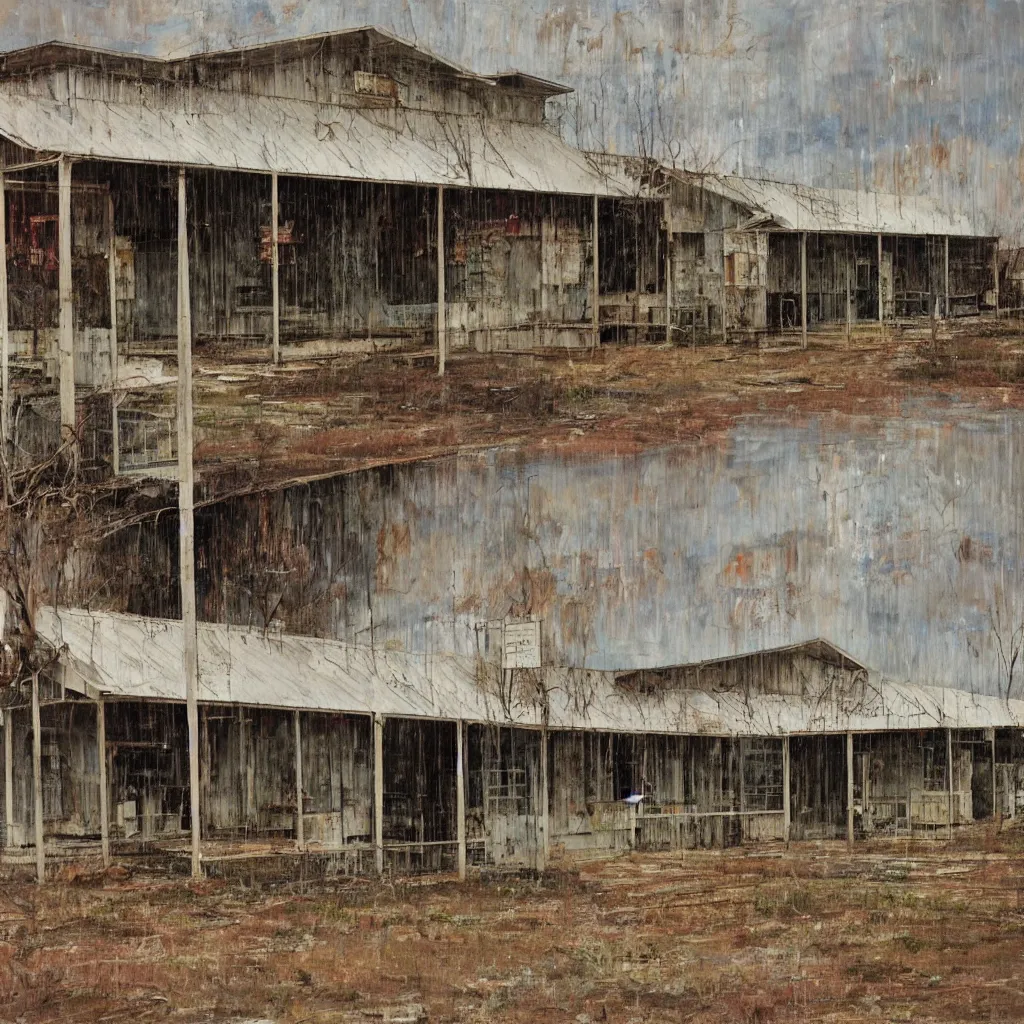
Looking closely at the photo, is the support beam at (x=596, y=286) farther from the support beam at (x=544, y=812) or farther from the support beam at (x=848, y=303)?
the support beam at (x=544, y=812)

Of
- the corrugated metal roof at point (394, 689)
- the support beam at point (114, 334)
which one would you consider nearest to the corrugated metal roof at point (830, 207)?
the corrugated metal roof at point (394, 689)

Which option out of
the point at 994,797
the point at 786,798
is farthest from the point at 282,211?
the point at 994,797

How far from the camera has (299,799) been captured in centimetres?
1059

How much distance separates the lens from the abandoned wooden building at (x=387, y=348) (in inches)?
411

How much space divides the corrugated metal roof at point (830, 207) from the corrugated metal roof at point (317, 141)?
74 centimetres

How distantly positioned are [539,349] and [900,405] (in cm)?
212

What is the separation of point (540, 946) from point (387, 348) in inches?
144

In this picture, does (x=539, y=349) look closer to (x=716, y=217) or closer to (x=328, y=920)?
(x=716, y=217)

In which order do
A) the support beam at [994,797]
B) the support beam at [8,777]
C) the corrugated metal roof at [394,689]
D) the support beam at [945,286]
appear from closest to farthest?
the corrugated metal roof at [394,689] < the support beam at [8,777] < the support beam at [994,797] < the support beam at [945,286]

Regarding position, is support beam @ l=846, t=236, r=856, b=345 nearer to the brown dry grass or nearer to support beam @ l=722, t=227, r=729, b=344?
the brown dry grass

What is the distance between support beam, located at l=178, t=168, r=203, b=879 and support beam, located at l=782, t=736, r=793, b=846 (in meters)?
3.34

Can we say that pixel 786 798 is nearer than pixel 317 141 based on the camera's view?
Yes

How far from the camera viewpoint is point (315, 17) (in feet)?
35.3

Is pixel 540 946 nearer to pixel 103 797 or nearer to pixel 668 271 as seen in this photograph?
pixel 103 797
